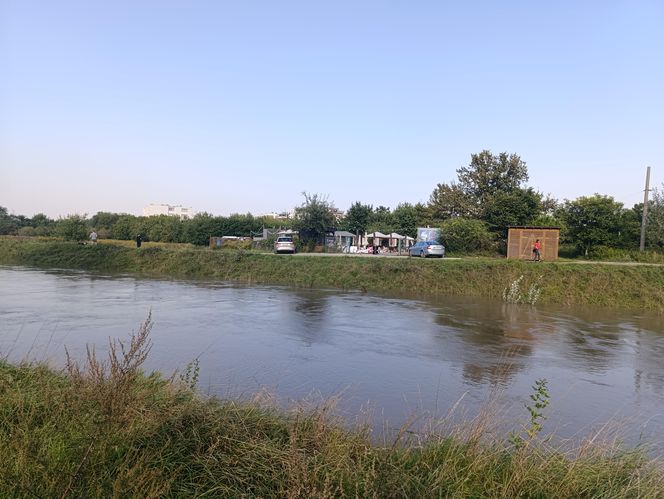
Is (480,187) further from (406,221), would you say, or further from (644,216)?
(644,216)

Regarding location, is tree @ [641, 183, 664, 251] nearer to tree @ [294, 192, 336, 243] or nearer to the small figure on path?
the small figure on path

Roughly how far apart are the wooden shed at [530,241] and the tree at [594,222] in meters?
6.95

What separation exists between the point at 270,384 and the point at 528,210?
44619mm

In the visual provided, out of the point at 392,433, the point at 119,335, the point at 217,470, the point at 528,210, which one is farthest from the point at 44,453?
the point at 528,210

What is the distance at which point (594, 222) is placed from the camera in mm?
39500

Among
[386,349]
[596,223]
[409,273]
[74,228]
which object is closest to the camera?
[386,349]

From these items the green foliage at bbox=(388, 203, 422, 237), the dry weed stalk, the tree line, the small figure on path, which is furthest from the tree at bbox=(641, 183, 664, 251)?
the dry weed stalk

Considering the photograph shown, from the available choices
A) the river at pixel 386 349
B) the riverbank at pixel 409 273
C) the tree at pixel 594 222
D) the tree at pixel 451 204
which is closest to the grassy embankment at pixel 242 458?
the river at pixel 386 349

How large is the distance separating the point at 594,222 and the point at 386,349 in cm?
3241

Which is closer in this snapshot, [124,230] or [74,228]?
[74,228]

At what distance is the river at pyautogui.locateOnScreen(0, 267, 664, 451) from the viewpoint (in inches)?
352

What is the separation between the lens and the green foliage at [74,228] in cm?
4925

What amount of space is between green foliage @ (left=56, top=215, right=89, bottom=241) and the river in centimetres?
2654

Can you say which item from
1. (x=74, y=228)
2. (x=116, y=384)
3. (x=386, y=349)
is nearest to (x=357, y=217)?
(x=74, y=228)
